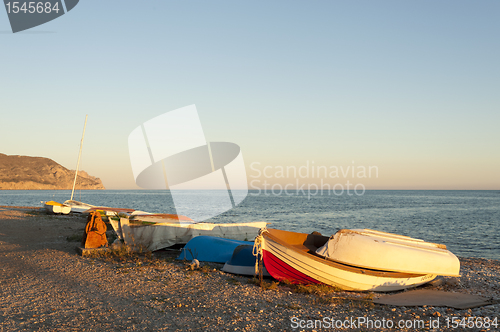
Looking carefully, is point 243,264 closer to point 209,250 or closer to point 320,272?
point 209,250

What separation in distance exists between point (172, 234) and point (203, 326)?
7.61m

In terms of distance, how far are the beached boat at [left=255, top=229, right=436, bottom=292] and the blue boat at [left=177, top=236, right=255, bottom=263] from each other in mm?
2790

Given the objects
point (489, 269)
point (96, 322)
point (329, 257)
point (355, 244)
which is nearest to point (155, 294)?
point (96, 322)

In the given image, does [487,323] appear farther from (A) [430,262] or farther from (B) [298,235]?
(B) [298,235]

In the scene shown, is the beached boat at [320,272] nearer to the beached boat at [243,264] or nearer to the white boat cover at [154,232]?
the beached boat at [243,264]

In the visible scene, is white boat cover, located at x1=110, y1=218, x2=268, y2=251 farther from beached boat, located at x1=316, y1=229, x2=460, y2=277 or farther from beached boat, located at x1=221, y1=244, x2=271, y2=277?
beached boat, located at x1=316, y1=229, x2=460, y2=277

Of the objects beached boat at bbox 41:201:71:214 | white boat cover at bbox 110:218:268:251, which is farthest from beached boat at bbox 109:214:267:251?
beached boat at bbox 41:201:71:214

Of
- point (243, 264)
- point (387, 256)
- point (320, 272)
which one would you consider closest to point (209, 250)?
point (243, 264)

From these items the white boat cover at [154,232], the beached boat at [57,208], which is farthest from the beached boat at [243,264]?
the beached boat at [57,208]

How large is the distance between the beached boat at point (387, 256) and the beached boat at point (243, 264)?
6.48 feet

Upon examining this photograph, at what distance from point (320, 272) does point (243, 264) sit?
2390 mm

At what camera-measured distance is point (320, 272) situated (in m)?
8.29

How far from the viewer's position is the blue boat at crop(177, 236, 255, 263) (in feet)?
36.8

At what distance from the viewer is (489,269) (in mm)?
12070
